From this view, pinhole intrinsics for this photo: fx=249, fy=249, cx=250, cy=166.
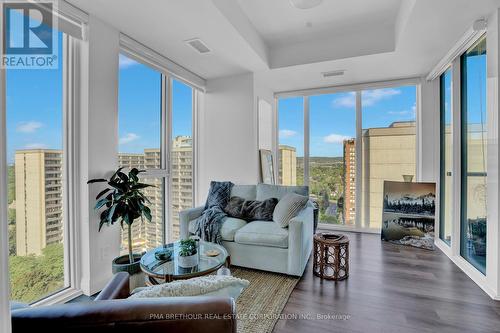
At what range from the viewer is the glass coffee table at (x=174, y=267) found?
6.06 ft

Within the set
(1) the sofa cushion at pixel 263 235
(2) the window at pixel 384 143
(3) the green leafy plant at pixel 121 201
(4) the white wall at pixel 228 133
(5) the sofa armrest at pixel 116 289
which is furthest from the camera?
(2) the window at pixel 384 143

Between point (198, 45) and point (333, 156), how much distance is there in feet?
9.73

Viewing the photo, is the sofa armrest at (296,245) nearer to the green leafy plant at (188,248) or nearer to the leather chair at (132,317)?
the green leafy plant at (188,248)

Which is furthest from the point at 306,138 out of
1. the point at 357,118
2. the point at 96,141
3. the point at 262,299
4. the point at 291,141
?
the point at 96,141

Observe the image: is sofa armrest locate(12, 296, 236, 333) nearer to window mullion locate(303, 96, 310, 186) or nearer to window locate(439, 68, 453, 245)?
window locate(439, 68, 453, 245)

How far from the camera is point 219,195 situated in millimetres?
3566

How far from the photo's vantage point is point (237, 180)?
4082 mm

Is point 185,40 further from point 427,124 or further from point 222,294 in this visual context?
point 427,124

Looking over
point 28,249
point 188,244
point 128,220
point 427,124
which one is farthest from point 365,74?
point 28,249

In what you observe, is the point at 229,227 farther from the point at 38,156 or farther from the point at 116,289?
the point at 38,156

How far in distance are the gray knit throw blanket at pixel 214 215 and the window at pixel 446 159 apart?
302 centimetres

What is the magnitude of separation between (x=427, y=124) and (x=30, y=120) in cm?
500

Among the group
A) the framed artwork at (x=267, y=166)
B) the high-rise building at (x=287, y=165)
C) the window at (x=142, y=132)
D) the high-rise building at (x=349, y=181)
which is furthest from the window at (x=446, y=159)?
the window at (x=142, y=132)

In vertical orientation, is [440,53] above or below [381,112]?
above
